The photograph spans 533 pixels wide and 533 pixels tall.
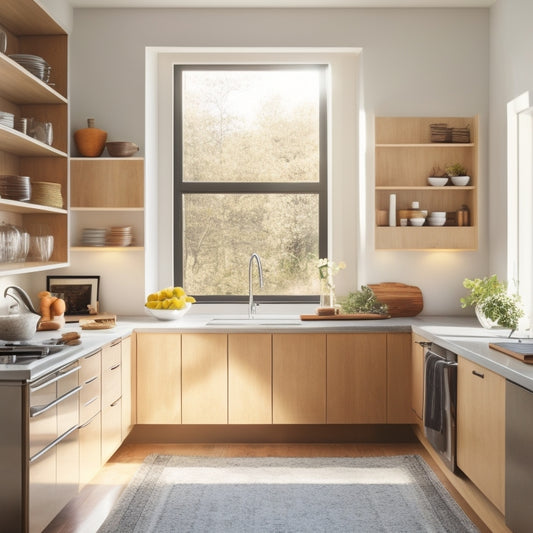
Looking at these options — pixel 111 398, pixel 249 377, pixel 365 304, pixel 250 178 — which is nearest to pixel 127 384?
pixel 111 398

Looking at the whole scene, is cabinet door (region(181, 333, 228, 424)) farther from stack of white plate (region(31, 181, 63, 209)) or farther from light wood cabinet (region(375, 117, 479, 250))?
light wood cabinet (region(375, 117, 479, 250))

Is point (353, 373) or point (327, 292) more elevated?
point (327, 292)

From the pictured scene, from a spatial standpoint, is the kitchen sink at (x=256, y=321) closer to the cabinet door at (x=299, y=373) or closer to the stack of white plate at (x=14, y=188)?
the cabinet door at (x=299, y=373)

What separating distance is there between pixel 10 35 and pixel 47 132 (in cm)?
75

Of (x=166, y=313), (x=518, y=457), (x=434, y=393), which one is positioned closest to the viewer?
(x=518, y=457)

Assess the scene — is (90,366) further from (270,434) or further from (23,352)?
(270,434)

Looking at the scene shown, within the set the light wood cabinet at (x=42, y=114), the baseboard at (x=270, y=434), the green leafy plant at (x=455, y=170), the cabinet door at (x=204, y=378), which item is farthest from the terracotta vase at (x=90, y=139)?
the green leafy plant at (x=455, y=170)

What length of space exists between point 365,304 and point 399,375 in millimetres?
605

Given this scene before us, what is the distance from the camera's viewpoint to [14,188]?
3531 mm

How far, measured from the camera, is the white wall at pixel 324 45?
188 inches

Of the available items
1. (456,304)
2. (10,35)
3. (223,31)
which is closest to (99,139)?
(10,35)

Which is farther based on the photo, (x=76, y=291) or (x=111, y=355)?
(x=76, y=291)

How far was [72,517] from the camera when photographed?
319cm

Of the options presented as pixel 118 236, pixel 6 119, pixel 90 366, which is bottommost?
pixel 90 366
